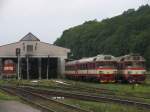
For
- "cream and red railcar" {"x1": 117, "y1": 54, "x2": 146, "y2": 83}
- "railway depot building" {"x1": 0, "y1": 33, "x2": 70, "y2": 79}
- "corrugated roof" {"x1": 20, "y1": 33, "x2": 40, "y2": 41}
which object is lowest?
"cream and red railcar" {"x1": 117, "y1": 54, "x2": 146, "y2": 83}

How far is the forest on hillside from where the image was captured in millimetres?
113812

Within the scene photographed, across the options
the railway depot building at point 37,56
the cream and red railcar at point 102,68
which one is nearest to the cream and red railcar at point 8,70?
the railway depot building at point 37,56

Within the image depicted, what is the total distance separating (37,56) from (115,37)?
141 feet

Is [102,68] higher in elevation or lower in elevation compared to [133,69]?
higher

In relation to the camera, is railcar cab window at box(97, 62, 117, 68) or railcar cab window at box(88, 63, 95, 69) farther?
railcar cab window at box(88, 63, 95, 69)

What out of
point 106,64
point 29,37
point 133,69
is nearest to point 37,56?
point 29,37

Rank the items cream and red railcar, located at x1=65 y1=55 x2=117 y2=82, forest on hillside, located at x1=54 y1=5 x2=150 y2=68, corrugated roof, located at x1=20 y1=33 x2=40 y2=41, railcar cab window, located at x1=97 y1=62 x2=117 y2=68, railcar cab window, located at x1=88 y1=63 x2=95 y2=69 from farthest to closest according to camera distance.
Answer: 1. forest on hillside, located at x1=54 y1=5 x2=150 y2=68
2. corrugated roof, located at x1=20 y1=33 x2=40 y2=41
3. railcar cab window, located at x1=88 y1=63 x2=95 y2=69
4. railcar cab window, located at x1=97 y1=62 x2=117 y2=68
5. cream and red railcar, located at x1=65 y1=55 x2=117 y2=82

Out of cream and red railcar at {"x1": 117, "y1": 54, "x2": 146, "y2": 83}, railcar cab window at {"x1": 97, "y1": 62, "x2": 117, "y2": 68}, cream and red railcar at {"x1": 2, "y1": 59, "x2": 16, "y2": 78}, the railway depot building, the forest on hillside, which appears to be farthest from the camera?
the forest on hillside

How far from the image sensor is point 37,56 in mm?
90562

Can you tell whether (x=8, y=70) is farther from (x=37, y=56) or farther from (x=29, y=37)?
(x=29, y=37)

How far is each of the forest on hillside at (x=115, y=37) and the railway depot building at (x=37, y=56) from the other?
15.9 m

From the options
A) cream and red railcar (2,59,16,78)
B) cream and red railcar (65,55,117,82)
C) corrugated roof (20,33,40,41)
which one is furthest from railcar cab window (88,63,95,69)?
corrugated roof (20,33,40,41)

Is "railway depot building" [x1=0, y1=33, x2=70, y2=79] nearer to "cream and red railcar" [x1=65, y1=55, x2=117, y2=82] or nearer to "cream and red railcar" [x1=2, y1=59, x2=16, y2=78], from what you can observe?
"cream and red railcar" [x1=2, y1=59, x2=16, y2=78]

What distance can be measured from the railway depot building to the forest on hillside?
52.3ft
